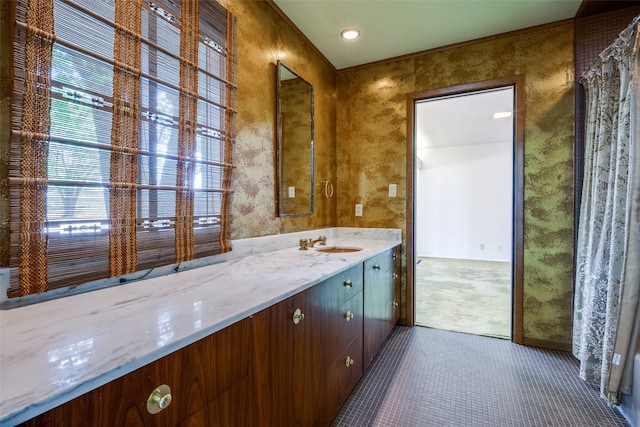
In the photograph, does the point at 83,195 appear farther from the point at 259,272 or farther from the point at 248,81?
the point at 248,81

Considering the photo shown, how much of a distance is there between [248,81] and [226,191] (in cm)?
70

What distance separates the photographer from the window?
0.89 meters

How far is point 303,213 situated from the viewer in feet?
7.79

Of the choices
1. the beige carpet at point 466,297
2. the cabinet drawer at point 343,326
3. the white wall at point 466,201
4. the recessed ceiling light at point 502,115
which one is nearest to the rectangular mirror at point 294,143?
the cabinet drawer at point 343,326

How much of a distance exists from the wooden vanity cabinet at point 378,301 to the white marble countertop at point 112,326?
664 mm

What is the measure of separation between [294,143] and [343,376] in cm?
155

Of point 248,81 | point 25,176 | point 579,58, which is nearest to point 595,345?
point 579,58

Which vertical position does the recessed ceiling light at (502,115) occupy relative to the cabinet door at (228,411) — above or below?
above

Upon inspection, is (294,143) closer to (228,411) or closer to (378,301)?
(378,301)

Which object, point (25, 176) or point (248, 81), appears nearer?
point (25, 176)

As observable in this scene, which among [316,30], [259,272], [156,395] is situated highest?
[316,30]

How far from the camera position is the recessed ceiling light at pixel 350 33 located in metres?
2.26

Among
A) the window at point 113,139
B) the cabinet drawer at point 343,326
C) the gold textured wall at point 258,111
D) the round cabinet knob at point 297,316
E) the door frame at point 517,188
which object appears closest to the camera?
the window at point 113,139

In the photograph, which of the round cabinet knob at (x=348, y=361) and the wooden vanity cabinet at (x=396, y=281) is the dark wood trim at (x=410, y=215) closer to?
the wooden vanity cabinet at (x=396, y=281)
